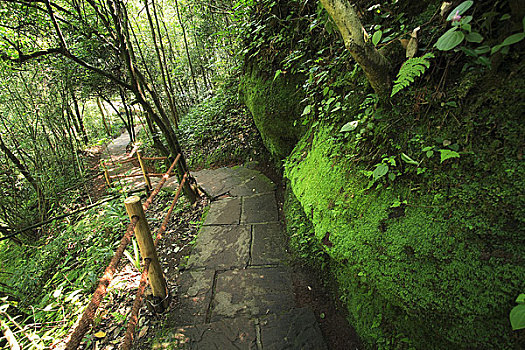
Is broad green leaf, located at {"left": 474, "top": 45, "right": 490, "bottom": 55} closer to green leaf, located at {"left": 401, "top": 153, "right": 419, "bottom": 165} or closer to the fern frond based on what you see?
the fern frond

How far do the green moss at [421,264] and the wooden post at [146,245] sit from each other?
154 centimetres

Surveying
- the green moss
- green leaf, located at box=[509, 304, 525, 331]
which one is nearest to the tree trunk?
the green moss

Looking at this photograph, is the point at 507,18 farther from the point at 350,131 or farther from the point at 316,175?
the point at 316,175

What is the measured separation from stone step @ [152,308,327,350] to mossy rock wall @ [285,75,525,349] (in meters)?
0.44

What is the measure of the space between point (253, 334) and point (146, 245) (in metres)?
1.24

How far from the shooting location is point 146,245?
209 centimetres

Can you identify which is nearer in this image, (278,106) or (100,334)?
(100,334)

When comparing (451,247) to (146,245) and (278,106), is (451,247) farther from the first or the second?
(278,106)

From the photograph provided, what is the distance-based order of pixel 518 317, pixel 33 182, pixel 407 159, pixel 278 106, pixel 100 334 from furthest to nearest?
pixel 33 182 → pixel 278 106 → pixel 100 334 → pixel 407 159 → pixel 518 317

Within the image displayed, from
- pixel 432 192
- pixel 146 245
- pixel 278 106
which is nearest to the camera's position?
pixel 432 192

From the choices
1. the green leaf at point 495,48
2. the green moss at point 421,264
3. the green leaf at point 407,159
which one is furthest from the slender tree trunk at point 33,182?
the green leaf at point 495,48

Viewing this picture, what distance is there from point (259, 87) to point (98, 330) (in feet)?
13.5

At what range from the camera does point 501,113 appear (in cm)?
126

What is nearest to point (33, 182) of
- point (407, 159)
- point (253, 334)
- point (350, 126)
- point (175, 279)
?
point (175, 279)
